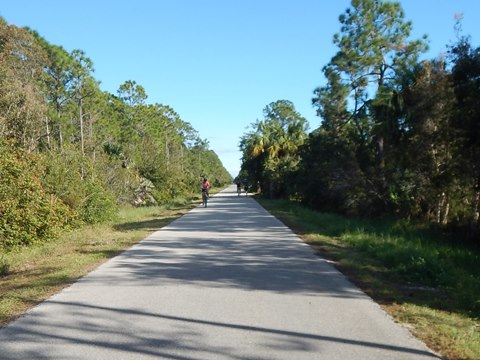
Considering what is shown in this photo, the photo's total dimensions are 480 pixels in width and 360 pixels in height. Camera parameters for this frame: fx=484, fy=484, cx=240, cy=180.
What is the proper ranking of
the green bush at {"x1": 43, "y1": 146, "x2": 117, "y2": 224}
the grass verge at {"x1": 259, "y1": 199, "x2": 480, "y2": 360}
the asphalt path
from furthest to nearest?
the green bush at {"x1": 43, "y1": 146, "x2": 117, "y2": 224}, the grass verge at {"x1": 259, "y1": 199, "x2": 480, "y2": 360}, the asphalt path

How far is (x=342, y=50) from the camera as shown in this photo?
28062mm

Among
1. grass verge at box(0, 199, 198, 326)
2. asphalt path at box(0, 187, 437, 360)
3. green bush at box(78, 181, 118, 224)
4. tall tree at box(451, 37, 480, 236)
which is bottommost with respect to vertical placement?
asphalt path at box(0, 187, 437, 360)

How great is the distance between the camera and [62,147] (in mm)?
21422

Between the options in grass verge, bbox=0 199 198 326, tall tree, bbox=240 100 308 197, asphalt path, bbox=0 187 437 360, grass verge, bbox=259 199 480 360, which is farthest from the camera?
tall tree, bbox=240 100 308 197

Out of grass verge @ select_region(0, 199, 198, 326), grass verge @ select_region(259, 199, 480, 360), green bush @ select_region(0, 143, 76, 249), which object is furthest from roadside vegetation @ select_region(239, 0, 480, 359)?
green bush @ select_region(0, 143, 76, 249)

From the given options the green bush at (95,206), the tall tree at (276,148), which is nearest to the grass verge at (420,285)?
the green bush at (95,206)

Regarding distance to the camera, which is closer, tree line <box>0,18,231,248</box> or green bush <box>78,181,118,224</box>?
tree line <box>0,18,231,248</box>

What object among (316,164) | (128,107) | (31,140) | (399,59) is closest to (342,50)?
(399,59)

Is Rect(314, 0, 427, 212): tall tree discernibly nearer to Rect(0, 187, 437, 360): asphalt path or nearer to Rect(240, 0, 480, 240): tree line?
Rect(240, 0, 480, 240): tree line

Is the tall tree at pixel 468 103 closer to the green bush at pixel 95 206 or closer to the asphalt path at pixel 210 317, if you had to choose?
the asphalt path at pixel 210 317

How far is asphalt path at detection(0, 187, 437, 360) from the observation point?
499 centimetres

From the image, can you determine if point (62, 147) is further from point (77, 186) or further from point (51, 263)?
point (51, 263)

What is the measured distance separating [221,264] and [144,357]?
18.1 feet

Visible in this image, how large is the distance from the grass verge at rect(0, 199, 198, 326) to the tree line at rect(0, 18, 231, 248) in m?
0.95
